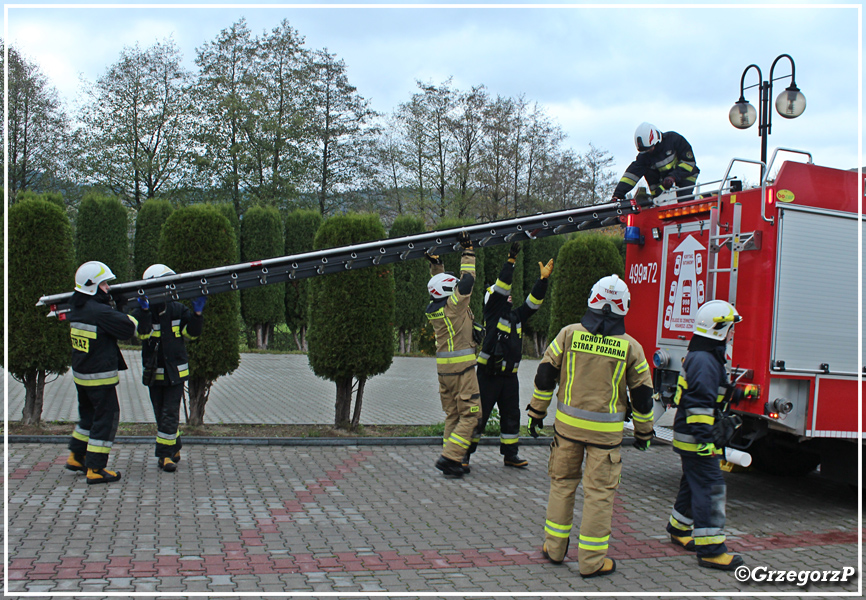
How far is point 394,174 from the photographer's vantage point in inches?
1302

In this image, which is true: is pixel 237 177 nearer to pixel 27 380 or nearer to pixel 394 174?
pixel 394 174

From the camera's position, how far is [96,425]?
6371mm

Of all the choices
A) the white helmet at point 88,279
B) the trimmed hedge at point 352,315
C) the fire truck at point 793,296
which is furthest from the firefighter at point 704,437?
the white helmet at point 88,279

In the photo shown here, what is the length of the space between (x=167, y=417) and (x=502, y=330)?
3.64 metres

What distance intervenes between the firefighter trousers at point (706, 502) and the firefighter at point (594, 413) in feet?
2.02

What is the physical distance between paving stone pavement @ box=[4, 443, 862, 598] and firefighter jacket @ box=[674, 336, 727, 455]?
93 cm

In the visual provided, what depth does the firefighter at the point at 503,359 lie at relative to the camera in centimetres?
711

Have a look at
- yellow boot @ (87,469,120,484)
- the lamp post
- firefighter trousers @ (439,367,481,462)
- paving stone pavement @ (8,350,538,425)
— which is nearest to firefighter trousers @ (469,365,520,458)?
firefighter trousers @ (439,367,481,462)

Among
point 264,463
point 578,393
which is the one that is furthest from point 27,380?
point 578,393

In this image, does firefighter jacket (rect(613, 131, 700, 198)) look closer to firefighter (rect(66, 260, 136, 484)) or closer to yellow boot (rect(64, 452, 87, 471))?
firefighter (rect(66, 260, 136, 484))

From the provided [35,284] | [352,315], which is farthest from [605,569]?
[35,284]

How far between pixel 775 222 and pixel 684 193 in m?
1.51

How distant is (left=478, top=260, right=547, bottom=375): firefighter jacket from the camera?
7084mm

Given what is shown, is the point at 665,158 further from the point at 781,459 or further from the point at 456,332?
the point at 781,459
